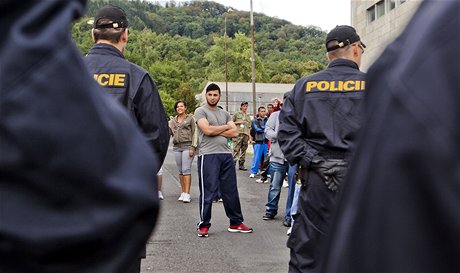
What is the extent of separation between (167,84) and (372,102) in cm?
10878

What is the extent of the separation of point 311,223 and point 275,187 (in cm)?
521

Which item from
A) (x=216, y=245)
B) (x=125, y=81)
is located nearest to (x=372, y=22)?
(x=216, y=245)

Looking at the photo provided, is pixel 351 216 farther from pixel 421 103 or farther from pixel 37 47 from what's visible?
pixel 37 47

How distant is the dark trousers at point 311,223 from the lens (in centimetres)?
484

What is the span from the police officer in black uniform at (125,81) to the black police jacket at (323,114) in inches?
45.6

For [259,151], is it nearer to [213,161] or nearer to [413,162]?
[213,161]

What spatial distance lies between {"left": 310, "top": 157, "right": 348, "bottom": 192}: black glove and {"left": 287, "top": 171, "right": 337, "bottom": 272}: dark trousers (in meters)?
0.04

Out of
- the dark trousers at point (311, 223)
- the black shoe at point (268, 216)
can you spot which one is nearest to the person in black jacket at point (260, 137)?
the black shoe at point (268, 216)

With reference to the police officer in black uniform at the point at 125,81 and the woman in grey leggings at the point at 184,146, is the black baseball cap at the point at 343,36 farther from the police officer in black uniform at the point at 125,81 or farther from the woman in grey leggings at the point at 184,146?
the woman in grey leggings at the point at 184,146

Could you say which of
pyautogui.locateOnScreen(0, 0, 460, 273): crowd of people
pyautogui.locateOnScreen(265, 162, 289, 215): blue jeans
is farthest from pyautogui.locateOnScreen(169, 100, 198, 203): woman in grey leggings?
pyautogui.locateOnScreen(0, 0, 460, 273): crowd of people

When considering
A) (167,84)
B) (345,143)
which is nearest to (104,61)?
(345,143)

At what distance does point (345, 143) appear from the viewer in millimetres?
4723

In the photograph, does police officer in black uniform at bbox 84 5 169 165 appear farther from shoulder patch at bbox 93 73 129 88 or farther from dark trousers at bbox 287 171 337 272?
dark trousers at bbox 287 171 337 272

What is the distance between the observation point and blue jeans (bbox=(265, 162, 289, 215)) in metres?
10.1
